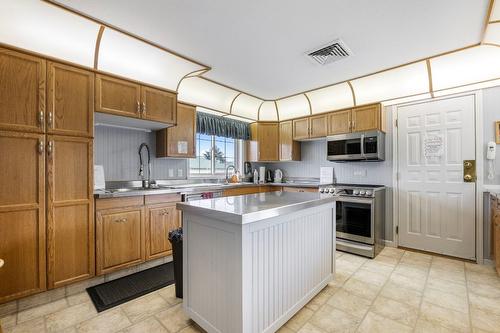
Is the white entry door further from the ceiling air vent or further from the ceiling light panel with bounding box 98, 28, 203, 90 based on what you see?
the ceiling light panel with bounding box 98, 28, 203, 90

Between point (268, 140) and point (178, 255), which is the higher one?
point (268, 140)

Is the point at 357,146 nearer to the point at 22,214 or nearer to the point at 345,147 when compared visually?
the point at 345,147

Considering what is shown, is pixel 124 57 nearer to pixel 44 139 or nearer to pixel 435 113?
pixel 44 139

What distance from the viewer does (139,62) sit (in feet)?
10.3

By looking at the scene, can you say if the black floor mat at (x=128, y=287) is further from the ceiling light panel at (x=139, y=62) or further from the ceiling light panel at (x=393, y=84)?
the ceiling light panel at (x=393, y=84)

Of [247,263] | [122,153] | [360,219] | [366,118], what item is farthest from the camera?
[366,118]

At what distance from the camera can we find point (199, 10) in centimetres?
219

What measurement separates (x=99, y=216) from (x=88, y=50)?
1.91 metres

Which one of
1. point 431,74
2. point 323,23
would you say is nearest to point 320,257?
point 323,23

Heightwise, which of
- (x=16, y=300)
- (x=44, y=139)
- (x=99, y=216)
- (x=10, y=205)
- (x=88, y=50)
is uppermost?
(x=88, y=50)

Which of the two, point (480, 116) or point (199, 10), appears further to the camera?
point (480, 116)

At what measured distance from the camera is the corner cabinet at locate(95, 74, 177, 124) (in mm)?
2670

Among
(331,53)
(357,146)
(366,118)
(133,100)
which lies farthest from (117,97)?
(366,118)

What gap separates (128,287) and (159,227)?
0.76 meters
